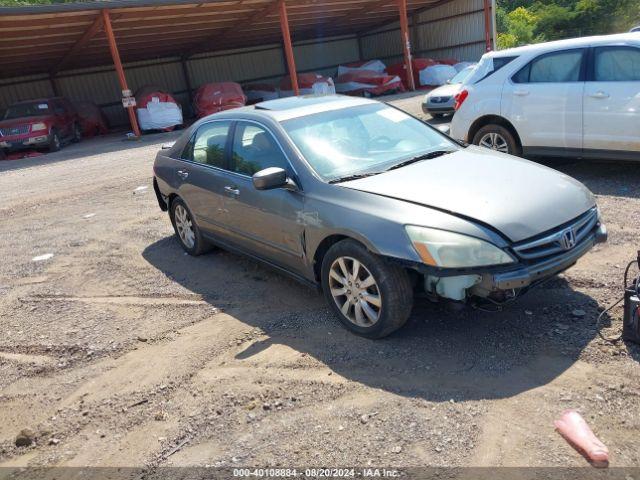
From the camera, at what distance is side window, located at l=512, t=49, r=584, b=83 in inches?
265

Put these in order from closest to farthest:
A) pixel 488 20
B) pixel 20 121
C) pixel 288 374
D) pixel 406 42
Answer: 1. pixel 288 374
2. pixel 20 121
3. pixel 406 42
4. pixel 488 20

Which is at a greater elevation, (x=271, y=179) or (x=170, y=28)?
(x=170, y=28)

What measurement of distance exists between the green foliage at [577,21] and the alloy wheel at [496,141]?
30980 mm

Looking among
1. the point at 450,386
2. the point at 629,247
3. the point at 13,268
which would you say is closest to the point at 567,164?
the point at 629,247

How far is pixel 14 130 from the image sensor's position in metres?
17.0

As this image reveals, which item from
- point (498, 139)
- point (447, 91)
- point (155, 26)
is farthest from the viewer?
point (155, 26)

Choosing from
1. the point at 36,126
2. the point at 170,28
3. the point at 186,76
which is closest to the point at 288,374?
the point at 36,126

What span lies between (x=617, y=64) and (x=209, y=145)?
186 inches

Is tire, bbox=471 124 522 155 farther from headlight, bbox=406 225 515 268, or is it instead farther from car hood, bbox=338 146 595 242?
headlight, bbox=406 225 515 268

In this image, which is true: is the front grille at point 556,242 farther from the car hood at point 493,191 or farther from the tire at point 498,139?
the tire at point 498,139

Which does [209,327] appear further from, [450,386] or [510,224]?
[510,224]

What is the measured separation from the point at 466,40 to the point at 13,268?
25.6 meters

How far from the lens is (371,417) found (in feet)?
9.95

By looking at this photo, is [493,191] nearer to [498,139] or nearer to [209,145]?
[209,145]
